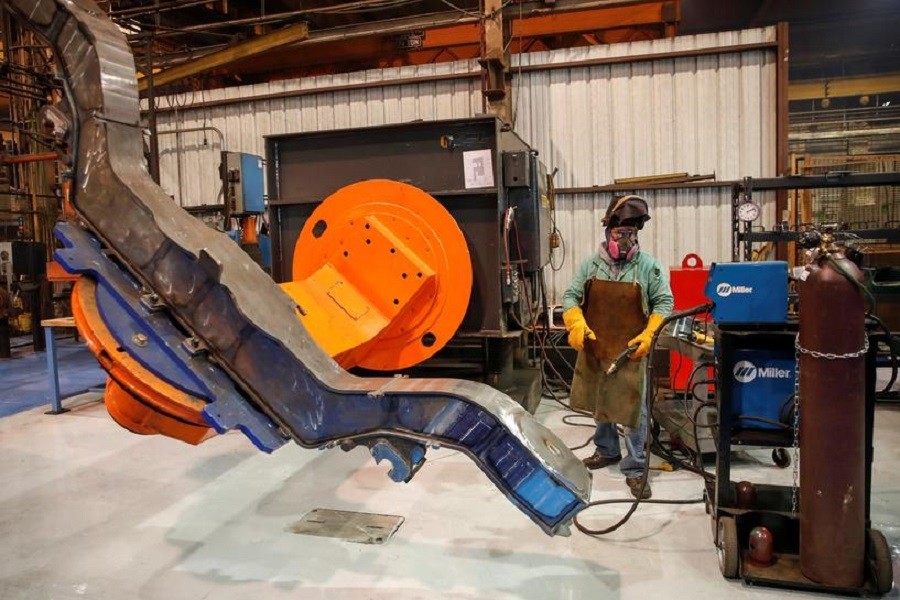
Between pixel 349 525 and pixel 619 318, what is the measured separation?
1.70 metres

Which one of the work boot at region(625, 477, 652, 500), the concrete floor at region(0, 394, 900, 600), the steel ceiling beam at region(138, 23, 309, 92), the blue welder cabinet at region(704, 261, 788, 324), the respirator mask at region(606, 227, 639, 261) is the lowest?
the concrete floor at region(0, 394, 900, 600)

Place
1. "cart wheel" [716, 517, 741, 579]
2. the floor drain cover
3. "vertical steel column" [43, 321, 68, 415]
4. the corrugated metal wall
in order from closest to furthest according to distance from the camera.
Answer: "cart wheel" [716, 517, 741, 579]
the floor drain cover
"vertical steel column" [43, 321, 68, 415]
the corrugated metal wall

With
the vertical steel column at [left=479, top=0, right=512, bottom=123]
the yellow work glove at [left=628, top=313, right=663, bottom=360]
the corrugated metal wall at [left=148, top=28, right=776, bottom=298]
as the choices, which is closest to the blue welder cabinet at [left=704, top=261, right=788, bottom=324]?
the yellow work glove at [left=628, top=313, right=663, bottom=360]

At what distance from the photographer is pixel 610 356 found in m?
3.35

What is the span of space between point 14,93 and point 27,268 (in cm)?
205

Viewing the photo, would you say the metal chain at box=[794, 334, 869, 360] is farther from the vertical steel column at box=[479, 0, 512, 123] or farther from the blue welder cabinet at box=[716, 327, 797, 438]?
the vertical steel column at box=[479, 0, 512, 123]

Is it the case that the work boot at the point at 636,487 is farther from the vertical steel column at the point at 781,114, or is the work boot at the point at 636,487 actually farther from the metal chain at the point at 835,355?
the vertical steel column at the point at 781,114

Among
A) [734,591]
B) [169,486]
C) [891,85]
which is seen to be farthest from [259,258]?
[891,85]

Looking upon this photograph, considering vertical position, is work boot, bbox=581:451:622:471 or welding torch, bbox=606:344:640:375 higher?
welding torch, bbox=606:344:640:375

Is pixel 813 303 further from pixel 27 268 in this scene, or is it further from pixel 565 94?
pixel 27 268

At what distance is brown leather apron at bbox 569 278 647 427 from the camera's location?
328 cm

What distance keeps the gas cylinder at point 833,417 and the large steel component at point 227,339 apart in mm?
1006

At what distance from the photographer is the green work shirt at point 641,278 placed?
3.29m

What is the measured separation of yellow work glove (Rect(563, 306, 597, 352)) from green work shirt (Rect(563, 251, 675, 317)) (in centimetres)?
6
